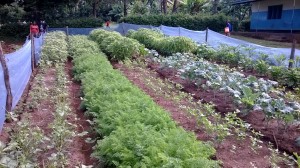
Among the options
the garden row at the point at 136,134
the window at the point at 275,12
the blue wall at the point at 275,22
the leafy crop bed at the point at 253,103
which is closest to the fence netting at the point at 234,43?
the leafy crop bed at the point at 253,103

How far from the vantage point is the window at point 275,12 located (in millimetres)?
21547

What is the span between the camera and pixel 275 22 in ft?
69.8

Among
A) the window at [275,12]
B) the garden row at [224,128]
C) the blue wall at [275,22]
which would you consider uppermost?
the window at [275,12]

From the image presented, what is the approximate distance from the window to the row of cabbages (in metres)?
14.4

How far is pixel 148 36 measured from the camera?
15.6m

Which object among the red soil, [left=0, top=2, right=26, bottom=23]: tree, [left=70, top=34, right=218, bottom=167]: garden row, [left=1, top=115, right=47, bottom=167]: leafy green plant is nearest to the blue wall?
the red soil

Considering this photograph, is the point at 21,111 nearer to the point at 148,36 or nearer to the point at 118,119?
the point at 118,119

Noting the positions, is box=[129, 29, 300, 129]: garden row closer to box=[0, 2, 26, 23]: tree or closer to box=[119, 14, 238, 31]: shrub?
box=[0, 2, 26, 23]: tree

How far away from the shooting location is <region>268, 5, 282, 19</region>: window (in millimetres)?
21547

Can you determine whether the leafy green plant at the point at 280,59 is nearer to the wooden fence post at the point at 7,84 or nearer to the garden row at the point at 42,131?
the garden row at the point at 42,131

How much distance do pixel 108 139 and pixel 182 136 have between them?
33.0 inches

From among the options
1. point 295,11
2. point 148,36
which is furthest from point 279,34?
point 148,36

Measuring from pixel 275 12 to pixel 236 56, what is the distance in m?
13.5

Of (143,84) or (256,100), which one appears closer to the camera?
(256,100)
